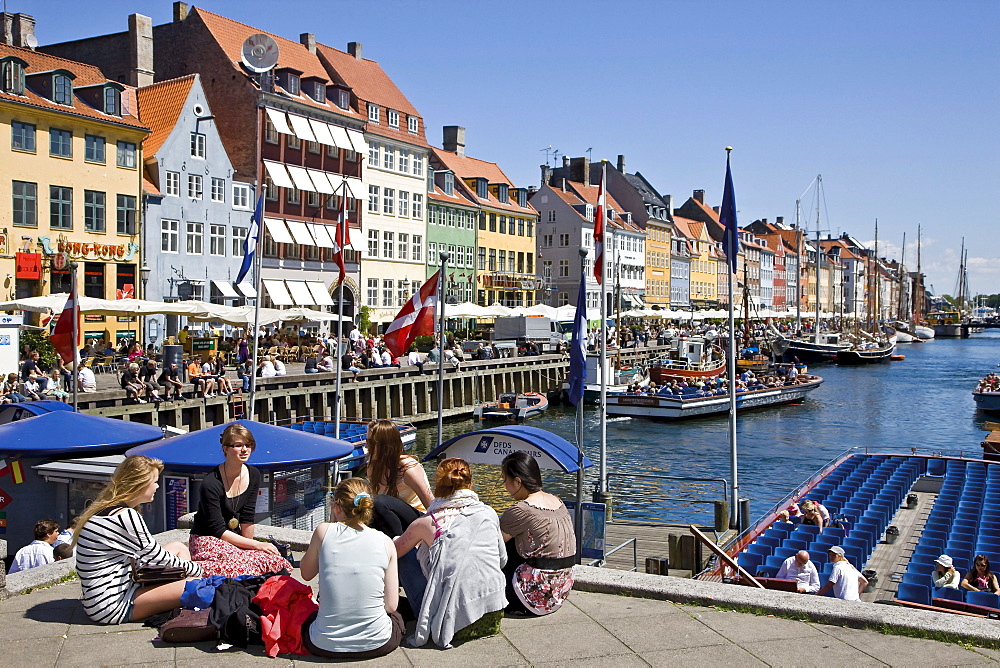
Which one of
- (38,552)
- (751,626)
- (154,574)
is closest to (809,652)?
(751,626)

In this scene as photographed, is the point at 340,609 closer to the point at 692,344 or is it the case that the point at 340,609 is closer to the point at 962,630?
the point at 962,630

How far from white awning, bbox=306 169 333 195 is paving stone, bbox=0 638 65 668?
4472 centimetres

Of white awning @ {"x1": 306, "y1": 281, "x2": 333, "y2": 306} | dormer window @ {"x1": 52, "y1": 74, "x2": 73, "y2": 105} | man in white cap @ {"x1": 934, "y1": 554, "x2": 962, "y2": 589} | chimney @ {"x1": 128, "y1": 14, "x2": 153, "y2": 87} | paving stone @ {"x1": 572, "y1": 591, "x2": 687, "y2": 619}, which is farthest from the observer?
white awning @ {"x1": 306, "y1": 281, "x2": 333, "y2": 306}

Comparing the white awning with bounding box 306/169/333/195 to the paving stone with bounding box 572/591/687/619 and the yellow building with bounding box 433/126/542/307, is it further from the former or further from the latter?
the paving stone with bounding box 572/591/687/619

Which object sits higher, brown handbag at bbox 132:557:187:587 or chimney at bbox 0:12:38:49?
chimney at bbox 0:12:38:49

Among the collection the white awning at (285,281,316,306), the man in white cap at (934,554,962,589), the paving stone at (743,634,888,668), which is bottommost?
the man in white cap at (934,554,962,589)

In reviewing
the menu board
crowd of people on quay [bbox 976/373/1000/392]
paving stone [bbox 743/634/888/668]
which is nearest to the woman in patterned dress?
paving stone [bbox 743/634/888/668]

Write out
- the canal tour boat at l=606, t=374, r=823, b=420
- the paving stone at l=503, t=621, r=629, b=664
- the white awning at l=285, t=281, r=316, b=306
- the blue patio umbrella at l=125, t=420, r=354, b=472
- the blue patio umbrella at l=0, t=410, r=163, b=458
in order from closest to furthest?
1. the paving stone at l=503, t=621, r=629, b=664
2. the blue patio umbrella at l=125, t=420, r=354, b=472
3. the blue patio umbrella at l=0, t=410, r=163, b=458
4. the canal tour boat at l=606, t=374, r=823, b=420
5. the white awning at l=285, t=281, r=316, b=306

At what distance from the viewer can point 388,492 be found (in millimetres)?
7727

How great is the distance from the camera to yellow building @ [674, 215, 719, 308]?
10781cm

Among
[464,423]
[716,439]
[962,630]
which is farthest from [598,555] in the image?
[464,423]

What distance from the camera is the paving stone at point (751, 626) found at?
6973 millimetres

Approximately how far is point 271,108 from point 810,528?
1544 inches

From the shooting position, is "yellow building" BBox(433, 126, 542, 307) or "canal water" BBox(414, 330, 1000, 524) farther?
"yellow building" BBox(433, 126, 542, 307)
